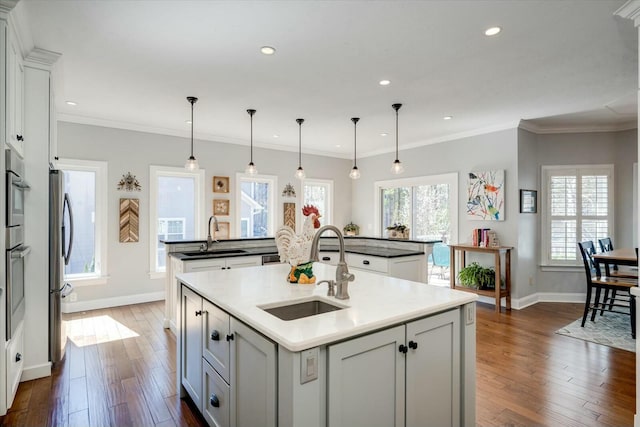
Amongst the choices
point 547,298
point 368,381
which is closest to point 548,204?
point 547,298

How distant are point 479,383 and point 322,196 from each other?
5022 mm

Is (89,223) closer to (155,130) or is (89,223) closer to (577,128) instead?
(155,130)

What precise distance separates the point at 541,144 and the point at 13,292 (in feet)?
20.7

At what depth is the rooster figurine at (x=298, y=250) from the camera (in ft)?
7.59

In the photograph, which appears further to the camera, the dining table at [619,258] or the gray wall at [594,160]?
the gray wall at [594,160]

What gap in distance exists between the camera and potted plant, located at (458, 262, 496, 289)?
4.99m

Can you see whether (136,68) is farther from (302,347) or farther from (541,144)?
(541,144)

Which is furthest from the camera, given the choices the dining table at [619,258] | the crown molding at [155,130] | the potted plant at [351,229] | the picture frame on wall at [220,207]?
the potted plant at [351,229]

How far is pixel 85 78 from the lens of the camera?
11.0ft

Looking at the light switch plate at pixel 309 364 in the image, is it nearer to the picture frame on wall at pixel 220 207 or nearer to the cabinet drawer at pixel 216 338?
the cabinet drawer at pixel 216 338

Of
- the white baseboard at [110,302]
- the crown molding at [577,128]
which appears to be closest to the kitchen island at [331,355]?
the white baseboard at [110,302]

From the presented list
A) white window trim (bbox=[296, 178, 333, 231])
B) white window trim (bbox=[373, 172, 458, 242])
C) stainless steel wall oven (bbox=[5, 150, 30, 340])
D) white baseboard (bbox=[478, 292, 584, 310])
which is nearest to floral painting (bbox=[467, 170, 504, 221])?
white window trim (bbox=[373, 172, 458, 242])

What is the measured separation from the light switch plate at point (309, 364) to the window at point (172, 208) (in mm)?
4560

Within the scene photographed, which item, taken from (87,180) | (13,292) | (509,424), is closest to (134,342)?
(13,292)
